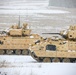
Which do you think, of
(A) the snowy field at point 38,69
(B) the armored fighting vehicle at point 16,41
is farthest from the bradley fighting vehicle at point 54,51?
(B) the armored fighting vehicle at point 16,41

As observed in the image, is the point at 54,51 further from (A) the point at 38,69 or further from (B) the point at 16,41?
(B) the point at 16,41

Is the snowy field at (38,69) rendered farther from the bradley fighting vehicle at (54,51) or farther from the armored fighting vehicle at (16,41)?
the armored fighting vehicle at (16,41)

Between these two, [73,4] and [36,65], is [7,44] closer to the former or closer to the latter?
[36,65]

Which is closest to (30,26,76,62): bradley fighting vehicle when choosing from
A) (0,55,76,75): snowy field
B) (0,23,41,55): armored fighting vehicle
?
(0,55,76,75): snowy field

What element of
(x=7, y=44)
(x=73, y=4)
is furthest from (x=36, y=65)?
(x=73, y=4)

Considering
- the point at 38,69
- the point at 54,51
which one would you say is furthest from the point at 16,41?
the point at 38,69

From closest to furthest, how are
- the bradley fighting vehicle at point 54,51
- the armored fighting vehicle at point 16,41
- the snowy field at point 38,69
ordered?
1. the snowy field at point 38,69
2. the bradley fighting vehicle at point 54,51
3. the armored fighting vehicle at point 16,41

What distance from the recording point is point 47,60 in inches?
1032

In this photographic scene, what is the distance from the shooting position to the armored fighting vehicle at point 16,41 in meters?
29.9

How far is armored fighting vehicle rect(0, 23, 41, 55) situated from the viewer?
2992 cm

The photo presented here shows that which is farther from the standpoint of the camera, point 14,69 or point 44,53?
point 44,53

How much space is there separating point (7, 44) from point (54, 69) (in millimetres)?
7854

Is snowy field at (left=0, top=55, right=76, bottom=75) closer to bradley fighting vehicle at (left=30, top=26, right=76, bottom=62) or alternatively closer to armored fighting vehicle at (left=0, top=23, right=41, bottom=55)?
bradley fighting vehicle at (left=30, top=26, right=76, bottom=62)

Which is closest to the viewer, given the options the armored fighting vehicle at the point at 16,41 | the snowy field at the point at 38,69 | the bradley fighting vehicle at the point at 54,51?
the snowy field at the point at 38,69
